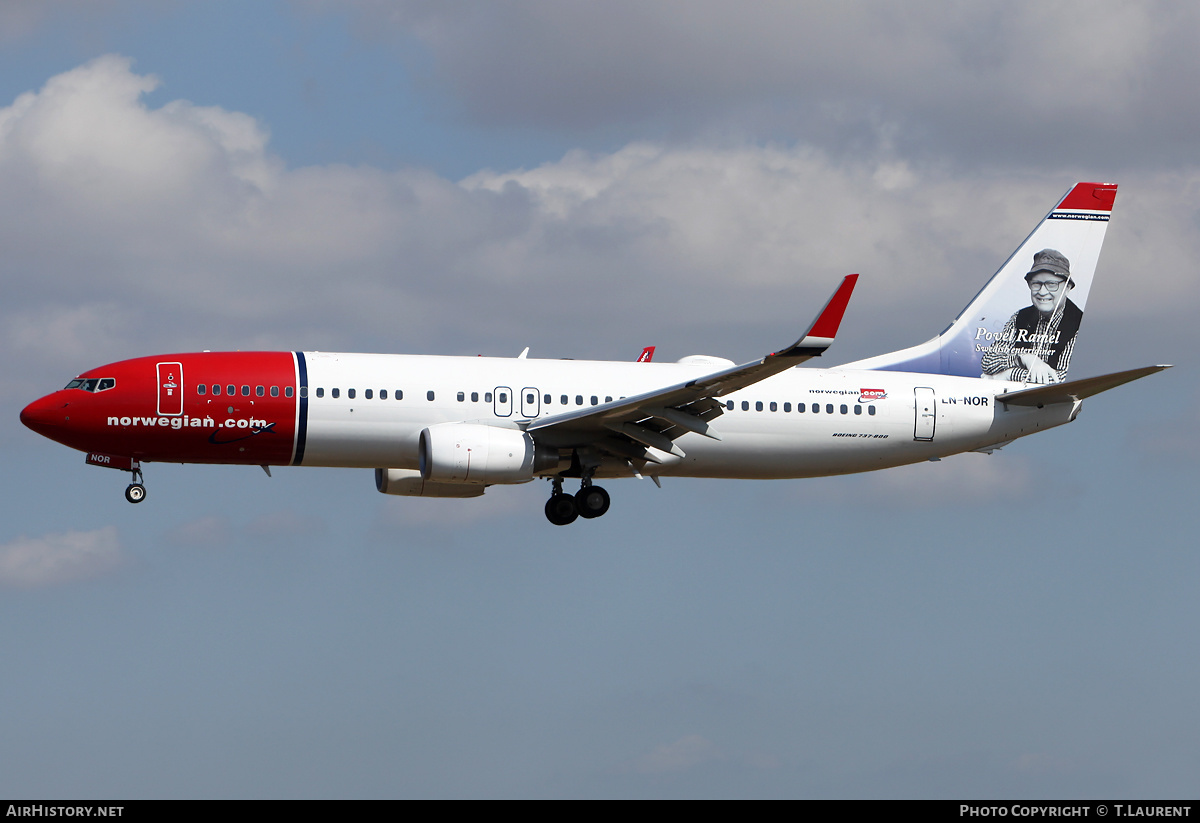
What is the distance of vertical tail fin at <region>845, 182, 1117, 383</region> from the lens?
49406mm

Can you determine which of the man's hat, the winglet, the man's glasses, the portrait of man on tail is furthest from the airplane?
the man's hat

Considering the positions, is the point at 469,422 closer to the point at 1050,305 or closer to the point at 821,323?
the point at 821,323

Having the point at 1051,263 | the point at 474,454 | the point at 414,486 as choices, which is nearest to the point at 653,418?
the point at 474,454

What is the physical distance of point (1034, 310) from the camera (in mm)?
51188

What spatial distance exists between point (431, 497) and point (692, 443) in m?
8.62

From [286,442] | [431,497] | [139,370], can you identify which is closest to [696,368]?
[431,497]

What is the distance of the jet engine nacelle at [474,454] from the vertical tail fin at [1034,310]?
1291 cm

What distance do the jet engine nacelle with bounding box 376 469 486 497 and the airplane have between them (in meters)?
0.07

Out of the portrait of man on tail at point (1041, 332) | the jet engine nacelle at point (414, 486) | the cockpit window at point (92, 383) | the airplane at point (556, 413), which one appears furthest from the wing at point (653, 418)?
the cockpit window at point (92, 383)

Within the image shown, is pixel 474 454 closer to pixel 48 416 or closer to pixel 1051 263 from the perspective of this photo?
pixel 48 416

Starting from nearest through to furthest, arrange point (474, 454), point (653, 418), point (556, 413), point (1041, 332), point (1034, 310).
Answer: point (474, 454) < point (653, 418) < point (556, 413) < point (1041, 332) < point (1034, 310)

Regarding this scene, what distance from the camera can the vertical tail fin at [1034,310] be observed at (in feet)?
162

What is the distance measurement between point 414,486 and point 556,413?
574 centimetres

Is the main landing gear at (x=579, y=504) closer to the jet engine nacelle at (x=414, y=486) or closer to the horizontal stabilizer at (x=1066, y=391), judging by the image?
the jet engine nacelle at (x=414, y=486)
